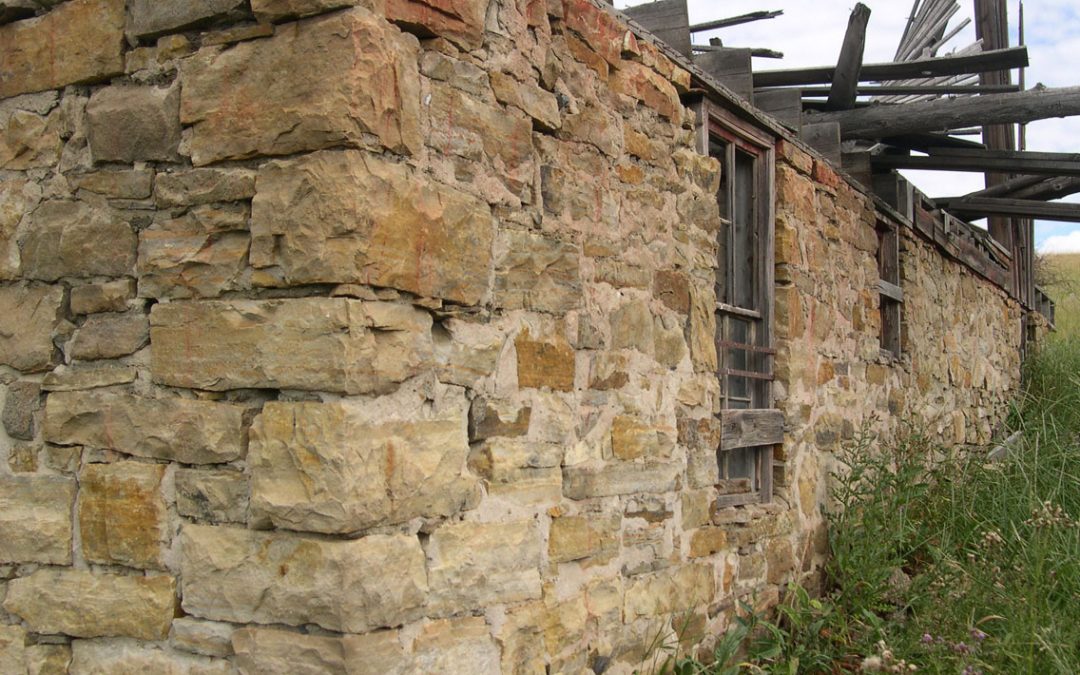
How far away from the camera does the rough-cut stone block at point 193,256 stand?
254 centimetres

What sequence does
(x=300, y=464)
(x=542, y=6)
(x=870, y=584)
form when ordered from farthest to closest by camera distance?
(x=870, y=584), (x=542, y=6), (x=300, y=464)

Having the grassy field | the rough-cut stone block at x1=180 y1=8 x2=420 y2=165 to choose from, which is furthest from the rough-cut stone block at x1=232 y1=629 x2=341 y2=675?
the grassy field

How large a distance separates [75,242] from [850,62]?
458cm

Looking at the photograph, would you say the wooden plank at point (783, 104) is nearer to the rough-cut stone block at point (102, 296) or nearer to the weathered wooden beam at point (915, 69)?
the weathered wooden beam at point (915, 69)

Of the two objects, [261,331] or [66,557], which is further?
[66,557]

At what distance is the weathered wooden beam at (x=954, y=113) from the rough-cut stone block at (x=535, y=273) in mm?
3484

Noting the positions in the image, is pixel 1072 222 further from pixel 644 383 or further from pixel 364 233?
Result: pixel 364 233

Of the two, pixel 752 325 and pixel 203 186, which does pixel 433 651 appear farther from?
pixel 752 325

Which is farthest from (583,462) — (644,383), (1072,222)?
(1072,222)

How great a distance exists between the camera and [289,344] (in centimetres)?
243

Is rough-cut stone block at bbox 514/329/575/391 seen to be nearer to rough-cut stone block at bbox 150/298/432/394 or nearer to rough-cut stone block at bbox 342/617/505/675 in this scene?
rough-cut stone block at bbox 150/298/432/394

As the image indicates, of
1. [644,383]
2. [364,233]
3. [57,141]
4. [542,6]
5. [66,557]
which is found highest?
[542,6]

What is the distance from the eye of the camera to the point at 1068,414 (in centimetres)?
823

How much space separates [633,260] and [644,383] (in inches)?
18.1
